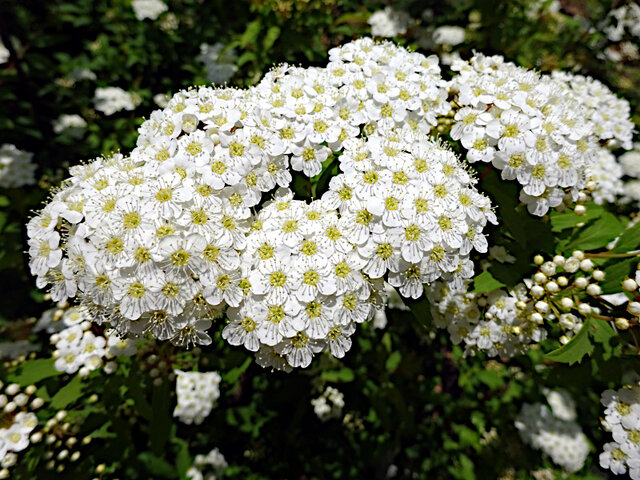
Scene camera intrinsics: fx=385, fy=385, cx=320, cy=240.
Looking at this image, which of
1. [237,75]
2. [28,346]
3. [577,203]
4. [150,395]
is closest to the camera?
[577,203]

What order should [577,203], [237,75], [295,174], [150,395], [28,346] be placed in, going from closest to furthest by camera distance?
1. [295,174]
2. [577,203]
3. [150,395]
4. [28,346]
5. [237,75]

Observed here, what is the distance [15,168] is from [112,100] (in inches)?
47.1

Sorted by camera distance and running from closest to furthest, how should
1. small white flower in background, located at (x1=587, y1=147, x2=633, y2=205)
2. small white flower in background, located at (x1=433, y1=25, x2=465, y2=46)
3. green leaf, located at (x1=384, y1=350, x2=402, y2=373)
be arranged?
1. small white flower in background, located at (x1=587, y1=147, x2=633, y2=205)
2. green leaf, located at (x1=384, y1=350, x2=402, y2=373)
3. small white flower in background, located at (x1=433, y1=25, x2=465, y2=46)

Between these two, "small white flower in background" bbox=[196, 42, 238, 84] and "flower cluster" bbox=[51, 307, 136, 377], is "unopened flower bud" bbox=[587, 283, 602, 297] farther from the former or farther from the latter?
"small white flower in background" bbox=[196, 42, 238, 84]

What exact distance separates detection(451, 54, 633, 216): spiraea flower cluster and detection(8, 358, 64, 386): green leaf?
284 cm

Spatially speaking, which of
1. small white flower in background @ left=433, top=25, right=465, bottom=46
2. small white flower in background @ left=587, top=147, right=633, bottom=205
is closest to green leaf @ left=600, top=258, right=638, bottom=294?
small white flower in background @ left=587, top=147, right=633, bottom=205

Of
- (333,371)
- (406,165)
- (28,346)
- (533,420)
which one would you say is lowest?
(533,420)

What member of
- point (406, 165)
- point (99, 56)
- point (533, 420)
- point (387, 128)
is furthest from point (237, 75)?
point (533, 420)

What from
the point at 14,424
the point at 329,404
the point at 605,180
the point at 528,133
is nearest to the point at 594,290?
the point at 528,133

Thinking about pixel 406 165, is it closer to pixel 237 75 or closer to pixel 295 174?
pixel 295 174

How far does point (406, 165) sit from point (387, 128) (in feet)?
0.95

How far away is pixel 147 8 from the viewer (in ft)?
13.7

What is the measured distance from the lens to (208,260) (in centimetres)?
158

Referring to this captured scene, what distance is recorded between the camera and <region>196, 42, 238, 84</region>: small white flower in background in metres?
3.71
